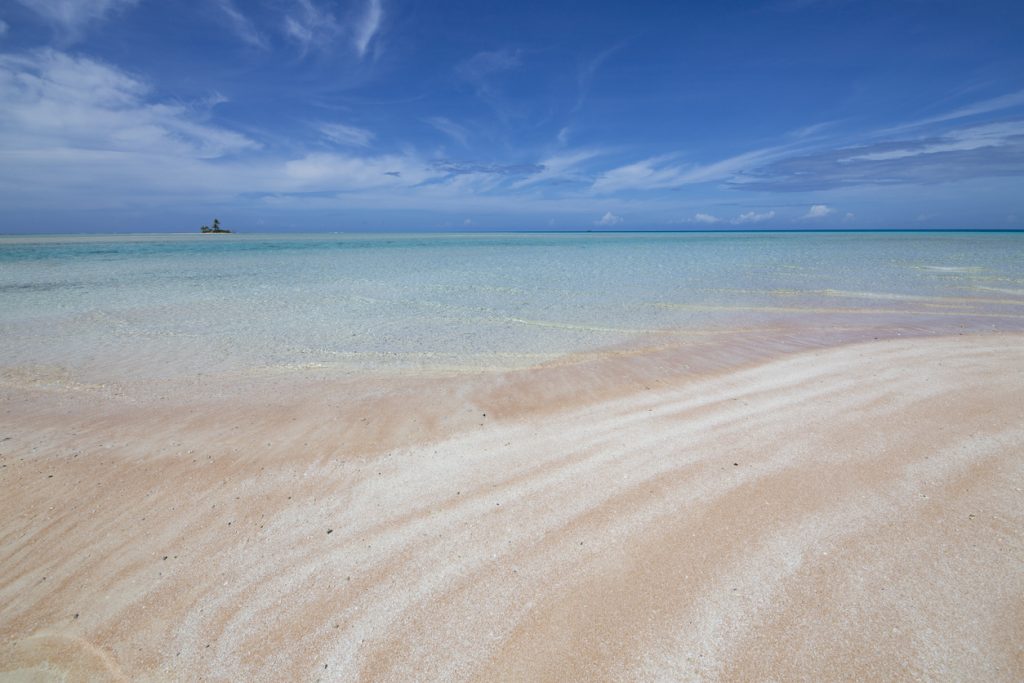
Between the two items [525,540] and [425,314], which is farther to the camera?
[425,314]

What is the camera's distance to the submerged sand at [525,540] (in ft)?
8.39

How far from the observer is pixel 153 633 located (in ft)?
9.03

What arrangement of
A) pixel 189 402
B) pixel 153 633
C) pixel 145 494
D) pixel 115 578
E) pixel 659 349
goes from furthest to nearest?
pixel 659 349 < pixel 189 402 < pixel 145 494 < pixel 115 578 < pixel 153 633

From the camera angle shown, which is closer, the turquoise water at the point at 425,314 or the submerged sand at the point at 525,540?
the submerged sand at the point at 525,540

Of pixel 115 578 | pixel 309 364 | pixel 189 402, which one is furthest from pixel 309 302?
pixel 115 578

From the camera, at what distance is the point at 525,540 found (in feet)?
11.2

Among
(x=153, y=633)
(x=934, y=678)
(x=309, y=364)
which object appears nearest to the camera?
(x=934, y=678)

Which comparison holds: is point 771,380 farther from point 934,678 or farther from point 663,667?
point 663,667

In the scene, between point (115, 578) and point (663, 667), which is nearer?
point (663, 667)

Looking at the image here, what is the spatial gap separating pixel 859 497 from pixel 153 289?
891 inches

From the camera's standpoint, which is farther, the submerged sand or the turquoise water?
the turquoise water

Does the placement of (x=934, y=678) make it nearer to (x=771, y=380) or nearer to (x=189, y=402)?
(x=771, y=380)

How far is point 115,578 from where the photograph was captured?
125 inches

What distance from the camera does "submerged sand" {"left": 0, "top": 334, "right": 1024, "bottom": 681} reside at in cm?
256
